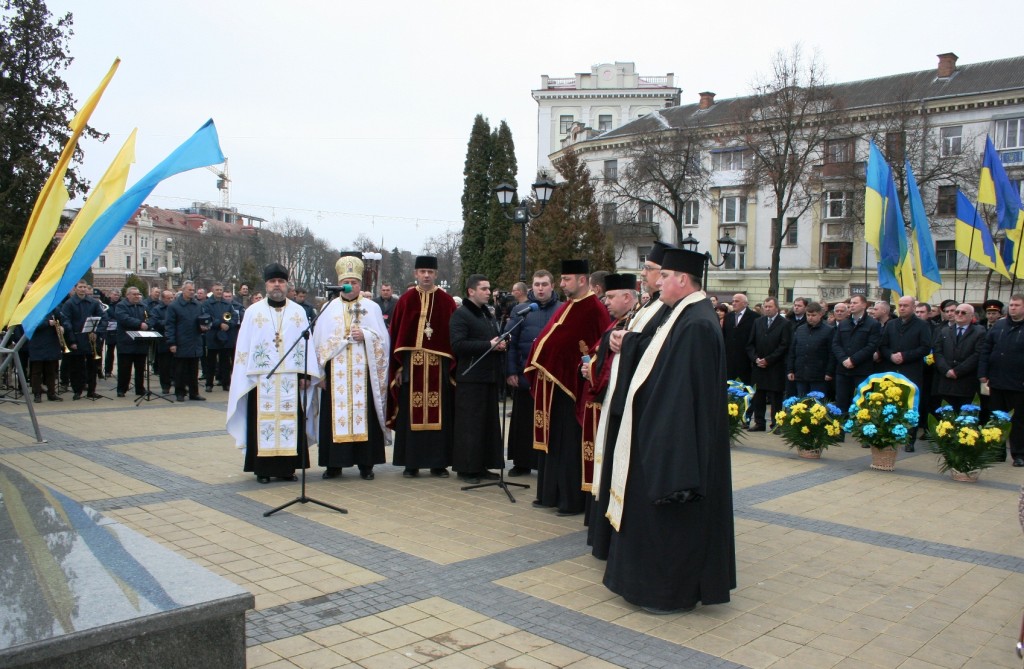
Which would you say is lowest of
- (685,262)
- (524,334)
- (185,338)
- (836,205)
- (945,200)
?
(185,338)

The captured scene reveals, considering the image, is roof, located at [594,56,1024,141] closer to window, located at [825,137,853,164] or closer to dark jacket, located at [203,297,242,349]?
window, located at [825,137,853,164]

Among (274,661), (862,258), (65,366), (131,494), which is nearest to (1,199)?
(65,366)

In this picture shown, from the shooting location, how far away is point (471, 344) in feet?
28.6

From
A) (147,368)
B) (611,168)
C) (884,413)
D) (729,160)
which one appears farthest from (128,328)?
(611,168)

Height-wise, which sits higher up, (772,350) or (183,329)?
(183,329)

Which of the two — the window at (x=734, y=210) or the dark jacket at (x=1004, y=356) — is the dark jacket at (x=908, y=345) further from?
the window at (x=734, y=210)

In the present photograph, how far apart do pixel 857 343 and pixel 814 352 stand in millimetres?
630

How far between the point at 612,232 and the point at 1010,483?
148 ft

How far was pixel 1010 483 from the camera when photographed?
937 cm

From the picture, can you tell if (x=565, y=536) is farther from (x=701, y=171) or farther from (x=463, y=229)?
(x=463, y=229)

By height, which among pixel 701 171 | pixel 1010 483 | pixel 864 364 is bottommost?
pixel 1010 483

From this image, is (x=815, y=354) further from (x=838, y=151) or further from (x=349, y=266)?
(x=838, y=151)

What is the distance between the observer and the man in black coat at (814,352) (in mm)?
12750

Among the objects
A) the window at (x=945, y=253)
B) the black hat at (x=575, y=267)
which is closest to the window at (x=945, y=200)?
the window at (x=945, y=253)
